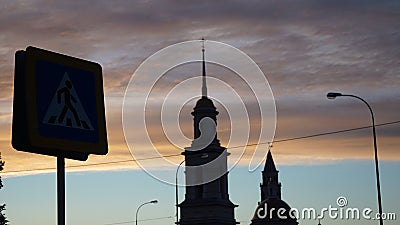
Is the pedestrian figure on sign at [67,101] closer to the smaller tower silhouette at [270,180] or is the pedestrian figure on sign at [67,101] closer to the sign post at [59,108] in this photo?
the sign post at [59,108]

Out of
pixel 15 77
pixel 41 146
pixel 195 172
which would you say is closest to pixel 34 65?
pixel 15 77

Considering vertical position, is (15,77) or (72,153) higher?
(15,77)

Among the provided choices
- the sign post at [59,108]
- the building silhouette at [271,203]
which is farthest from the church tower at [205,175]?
the sign post at [59,108]

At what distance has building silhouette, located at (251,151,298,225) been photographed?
15775 centimetres

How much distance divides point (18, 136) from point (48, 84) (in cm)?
55

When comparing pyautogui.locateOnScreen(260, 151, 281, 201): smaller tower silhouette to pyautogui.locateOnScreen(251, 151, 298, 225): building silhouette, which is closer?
pyautogui.locateOnScreen(251, 151, 298, 225): building silhouette

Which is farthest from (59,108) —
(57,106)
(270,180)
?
(270,180)

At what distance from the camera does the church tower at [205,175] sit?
113 m

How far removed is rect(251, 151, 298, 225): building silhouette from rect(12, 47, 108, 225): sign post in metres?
141

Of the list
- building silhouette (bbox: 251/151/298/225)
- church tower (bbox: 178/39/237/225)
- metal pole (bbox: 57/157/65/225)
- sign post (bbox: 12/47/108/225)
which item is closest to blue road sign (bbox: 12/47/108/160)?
sign post (bbox: 12/47/108/225)

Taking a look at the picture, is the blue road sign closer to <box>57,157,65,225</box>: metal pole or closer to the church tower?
<box>57,157,65,225</box>: metal pole

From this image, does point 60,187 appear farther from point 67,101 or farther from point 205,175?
point 205,175

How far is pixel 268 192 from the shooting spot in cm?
17062

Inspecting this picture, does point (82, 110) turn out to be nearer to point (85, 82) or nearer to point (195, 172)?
point (85, 82)
